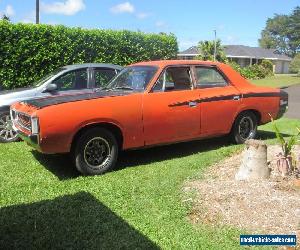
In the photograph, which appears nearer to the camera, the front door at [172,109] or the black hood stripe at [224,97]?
the front door at [172,109]

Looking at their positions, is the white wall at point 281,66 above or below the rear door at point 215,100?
above

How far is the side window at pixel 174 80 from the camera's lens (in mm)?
7324

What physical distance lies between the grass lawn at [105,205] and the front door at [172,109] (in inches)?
19.1

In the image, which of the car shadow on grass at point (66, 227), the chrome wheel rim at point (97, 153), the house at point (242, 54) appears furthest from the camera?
the house at point (242, 54)

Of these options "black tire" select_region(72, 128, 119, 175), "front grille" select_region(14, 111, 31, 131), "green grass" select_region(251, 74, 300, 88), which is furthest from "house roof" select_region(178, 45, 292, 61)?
"black tire" select_region(72, 128, 119, 175)

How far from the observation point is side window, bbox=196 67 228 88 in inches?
309

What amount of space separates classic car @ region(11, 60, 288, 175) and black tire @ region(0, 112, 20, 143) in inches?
67.3

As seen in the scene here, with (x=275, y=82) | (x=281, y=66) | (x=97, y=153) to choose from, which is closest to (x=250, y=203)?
(x=97, y=153)

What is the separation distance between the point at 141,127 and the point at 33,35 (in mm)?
8258

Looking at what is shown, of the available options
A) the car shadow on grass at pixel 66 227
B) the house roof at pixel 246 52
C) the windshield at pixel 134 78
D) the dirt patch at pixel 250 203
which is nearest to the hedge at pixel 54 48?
the windshield at pixel 134 78

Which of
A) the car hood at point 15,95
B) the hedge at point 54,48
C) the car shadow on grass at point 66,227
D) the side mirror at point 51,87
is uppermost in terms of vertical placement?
the hedge at point 54,48

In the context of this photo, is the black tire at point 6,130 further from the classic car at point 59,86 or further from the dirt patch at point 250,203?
the dirt patch at point 250,203

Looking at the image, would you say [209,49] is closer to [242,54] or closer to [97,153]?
[242,54]

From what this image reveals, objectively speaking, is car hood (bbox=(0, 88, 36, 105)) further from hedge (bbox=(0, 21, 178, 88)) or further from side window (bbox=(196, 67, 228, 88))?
hedge (bbox=(0, 21, 178, 88))
